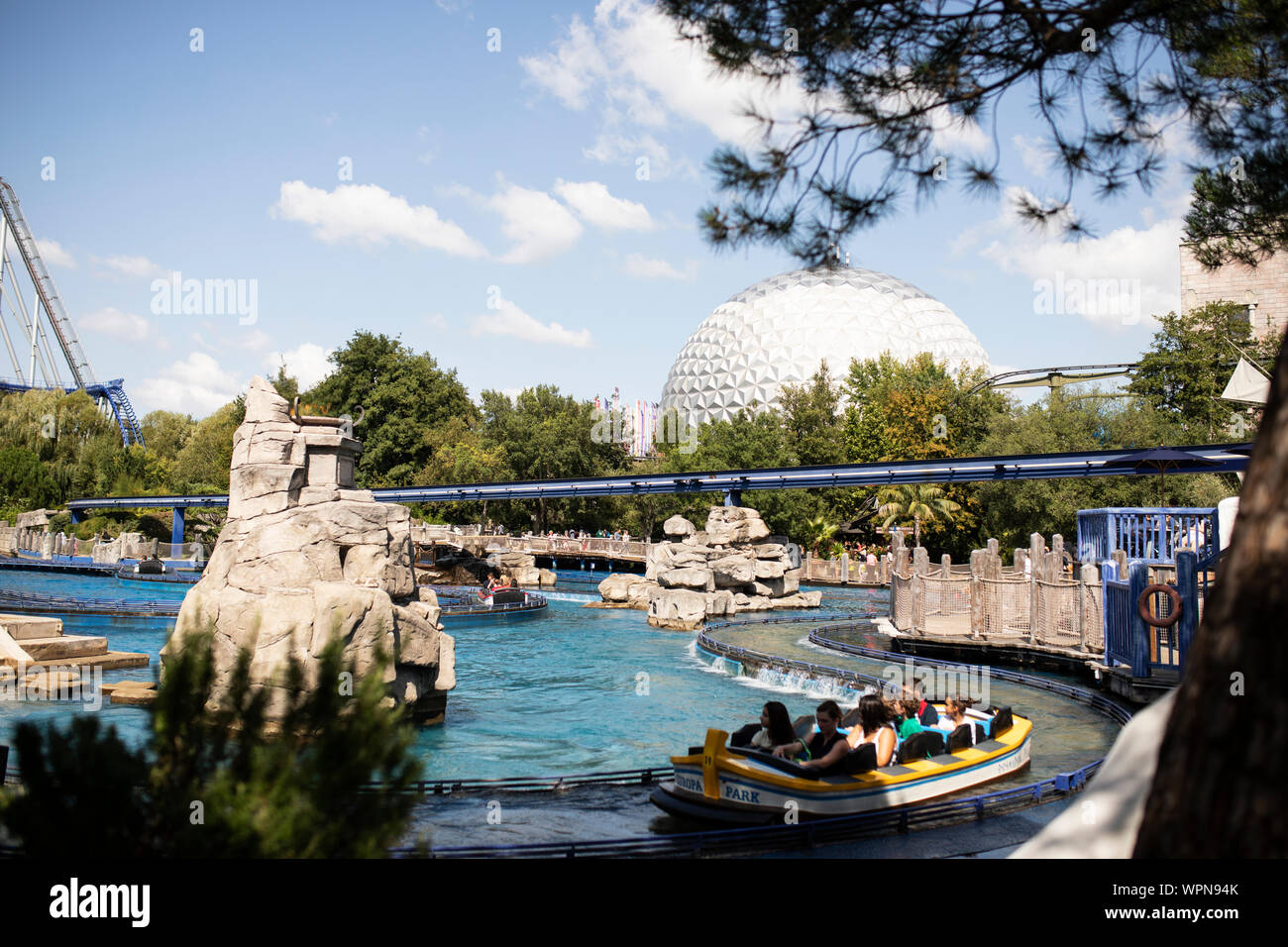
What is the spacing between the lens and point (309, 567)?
13469mm

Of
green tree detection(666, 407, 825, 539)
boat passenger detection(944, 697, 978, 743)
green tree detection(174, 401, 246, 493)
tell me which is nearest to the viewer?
boat passenger detection(944, 697, 978, 743)

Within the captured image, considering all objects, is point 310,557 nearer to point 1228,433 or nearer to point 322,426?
point 322,426

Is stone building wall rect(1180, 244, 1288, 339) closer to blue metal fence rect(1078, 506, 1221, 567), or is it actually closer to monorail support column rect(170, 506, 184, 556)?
blue metal fence rect(1078, 506, 1221, 567)

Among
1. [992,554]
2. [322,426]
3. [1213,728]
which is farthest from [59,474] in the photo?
[1213,728]

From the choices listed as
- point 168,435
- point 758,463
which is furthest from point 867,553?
point 168,435

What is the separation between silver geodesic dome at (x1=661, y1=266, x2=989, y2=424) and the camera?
67938mm

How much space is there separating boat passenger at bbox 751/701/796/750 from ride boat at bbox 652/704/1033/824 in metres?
0.28

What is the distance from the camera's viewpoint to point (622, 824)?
937cm

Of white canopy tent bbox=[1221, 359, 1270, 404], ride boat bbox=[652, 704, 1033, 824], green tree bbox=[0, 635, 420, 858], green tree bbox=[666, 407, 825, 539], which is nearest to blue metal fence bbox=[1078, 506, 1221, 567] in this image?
white canopy tent bbox=[1221, 359, 1270, 404]

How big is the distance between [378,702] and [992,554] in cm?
1866

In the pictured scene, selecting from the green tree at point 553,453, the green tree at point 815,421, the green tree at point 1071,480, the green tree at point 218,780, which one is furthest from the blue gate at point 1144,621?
the green tree at point 553,453

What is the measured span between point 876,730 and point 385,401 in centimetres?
6213

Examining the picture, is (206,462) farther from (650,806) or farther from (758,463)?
(650,806)
